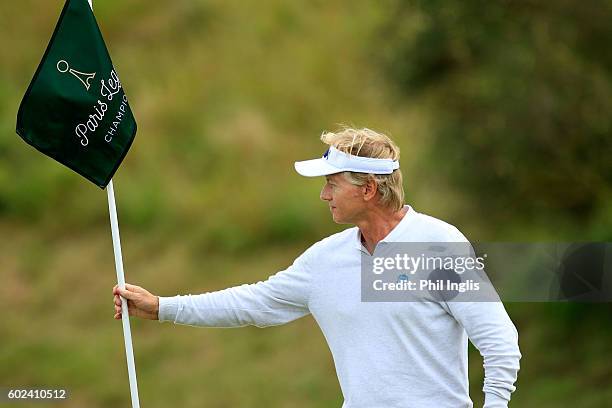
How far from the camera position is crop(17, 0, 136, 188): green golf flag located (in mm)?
3771

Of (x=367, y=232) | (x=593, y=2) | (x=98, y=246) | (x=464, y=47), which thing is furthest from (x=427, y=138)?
(x=367, y=232)

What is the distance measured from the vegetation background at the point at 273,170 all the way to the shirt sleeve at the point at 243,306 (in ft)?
16.0

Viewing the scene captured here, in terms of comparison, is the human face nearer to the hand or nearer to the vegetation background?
the hand

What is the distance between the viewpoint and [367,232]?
3.76 metres

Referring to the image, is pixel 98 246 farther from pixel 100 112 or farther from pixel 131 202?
pixel 100 112

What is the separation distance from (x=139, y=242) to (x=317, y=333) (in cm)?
225

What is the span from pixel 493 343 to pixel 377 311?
0.36 meters

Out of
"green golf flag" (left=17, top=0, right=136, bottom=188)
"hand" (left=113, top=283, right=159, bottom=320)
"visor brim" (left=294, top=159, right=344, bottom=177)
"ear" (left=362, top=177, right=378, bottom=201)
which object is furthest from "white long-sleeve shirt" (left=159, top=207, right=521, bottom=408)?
"green golf flag" (left=17, top=0, right=136, bottom=188)

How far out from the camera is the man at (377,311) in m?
3.51

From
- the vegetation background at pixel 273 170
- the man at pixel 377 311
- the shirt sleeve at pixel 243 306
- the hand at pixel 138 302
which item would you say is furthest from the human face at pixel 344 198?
the vegetation background at pixel 273 170

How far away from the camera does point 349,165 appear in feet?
12.1

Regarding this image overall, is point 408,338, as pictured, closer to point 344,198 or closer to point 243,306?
point 344,198

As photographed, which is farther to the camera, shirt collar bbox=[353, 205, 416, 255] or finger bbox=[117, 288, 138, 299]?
finger bbox=[117, 288, 138, 299]

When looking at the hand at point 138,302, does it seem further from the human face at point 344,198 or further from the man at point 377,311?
the human face at point 344,198
